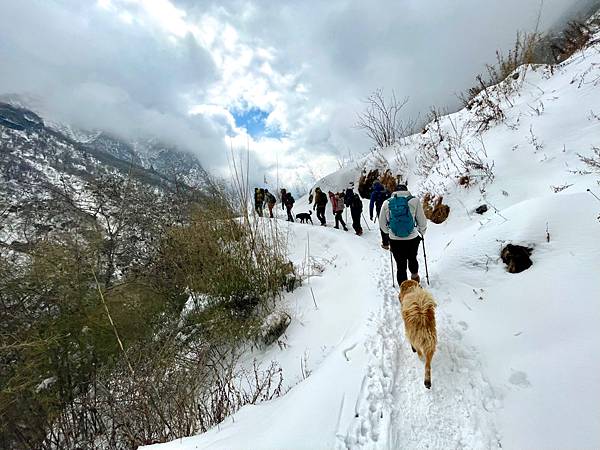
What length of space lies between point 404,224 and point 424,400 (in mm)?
2756

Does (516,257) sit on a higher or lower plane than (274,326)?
higher

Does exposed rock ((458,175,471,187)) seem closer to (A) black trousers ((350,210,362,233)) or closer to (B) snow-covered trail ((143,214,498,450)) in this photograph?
(A) black trousers ((350,210,362,233))

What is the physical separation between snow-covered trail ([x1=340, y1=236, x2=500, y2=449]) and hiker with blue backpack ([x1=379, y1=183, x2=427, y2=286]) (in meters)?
1.43

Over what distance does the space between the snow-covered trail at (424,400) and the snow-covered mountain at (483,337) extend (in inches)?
0.5

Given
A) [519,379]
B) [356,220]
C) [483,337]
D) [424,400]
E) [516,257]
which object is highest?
[356,220]

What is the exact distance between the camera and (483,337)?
373 cm

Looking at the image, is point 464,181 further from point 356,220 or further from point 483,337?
point 483,337

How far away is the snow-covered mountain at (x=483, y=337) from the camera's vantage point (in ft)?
8.36

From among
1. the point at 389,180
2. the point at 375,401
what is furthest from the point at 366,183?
the point at 375,401

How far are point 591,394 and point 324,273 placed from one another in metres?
6.69

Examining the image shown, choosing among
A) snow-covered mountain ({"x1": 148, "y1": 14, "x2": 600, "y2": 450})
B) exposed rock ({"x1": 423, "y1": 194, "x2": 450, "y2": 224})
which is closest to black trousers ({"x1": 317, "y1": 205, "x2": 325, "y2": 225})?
exposed rock ({"x1": 423, "y1": 194, "x2": 450, "y2": 224})

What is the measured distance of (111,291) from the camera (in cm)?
723

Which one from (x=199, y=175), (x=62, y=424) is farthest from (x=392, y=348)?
(x=199, y=175)

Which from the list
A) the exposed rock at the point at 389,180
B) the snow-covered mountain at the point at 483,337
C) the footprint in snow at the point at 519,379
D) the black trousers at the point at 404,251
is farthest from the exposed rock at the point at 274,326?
the exposed rock at the point at 389,180
